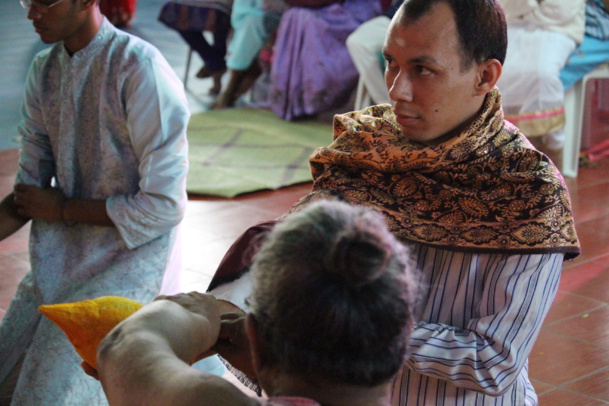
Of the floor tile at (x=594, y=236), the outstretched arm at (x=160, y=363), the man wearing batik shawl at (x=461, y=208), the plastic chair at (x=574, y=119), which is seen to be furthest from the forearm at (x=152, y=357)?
the plastic chair at (x=574, y=119)

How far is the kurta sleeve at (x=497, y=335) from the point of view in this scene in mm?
1762

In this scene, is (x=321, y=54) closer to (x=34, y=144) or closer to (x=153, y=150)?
(x=34, y=144)

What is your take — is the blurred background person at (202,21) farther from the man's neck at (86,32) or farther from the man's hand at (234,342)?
the man's hand at (234,342)

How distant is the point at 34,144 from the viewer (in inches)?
113

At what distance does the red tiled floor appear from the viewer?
3.25 meters

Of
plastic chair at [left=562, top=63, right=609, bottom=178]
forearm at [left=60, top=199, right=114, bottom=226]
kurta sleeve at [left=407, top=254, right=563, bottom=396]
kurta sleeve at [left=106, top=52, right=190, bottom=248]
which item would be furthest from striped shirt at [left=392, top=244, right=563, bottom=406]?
plastic chair at [left=562, top=63, right=609, bottom=178]

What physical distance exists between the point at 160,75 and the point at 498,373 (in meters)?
1.46

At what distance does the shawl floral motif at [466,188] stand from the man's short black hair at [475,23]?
4.8 inches

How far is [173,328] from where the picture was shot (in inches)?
50.4

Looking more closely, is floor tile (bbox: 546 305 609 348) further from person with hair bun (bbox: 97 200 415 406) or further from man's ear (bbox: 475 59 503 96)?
person with hair bun (bbox: 97 200 415 406)

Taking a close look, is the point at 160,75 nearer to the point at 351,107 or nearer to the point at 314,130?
the point at 314,130

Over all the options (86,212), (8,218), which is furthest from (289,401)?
(8,218)

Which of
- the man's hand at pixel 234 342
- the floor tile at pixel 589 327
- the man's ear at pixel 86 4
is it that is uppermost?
the man's ear at pixel 86 4

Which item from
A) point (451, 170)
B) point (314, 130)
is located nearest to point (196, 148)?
point (314, 130)
